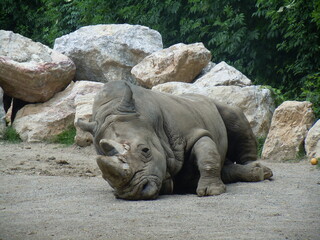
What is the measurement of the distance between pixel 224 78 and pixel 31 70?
3580mm

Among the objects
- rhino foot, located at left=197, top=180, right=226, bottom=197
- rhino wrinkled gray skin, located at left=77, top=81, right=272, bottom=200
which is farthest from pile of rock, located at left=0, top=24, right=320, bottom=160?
rhino foot, located at left=197, top=180, right=226, bottom=197

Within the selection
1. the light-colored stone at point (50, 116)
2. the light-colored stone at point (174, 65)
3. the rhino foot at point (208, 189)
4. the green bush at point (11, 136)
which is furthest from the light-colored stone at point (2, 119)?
the rhino foot at point (208, 189)

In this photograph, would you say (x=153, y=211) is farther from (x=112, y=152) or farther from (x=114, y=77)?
(x=114, y=77)

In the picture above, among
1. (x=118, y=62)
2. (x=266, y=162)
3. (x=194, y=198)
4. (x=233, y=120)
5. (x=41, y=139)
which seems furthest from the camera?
(x=118, y=62)

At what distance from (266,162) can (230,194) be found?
11.0 feet

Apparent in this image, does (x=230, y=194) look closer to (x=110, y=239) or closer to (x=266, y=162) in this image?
(x=110, y=239)

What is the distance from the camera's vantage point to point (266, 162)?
9.66 meters

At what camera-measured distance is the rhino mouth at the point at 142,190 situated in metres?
6.10

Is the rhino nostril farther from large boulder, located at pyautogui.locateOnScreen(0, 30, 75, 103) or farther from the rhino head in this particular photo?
large boulder, located at pyautogui.locateOnScreen(0, 30, 75, 103)

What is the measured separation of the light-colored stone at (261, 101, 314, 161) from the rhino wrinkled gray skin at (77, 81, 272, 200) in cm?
214

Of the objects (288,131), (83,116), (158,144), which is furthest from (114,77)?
(158,144)

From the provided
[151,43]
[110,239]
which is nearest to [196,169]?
[110,239]

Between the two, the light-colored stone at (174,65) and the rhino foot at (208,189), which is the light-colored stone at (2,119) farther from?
the rhino foot at (208,189)

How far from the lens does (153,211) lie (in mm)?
5496
